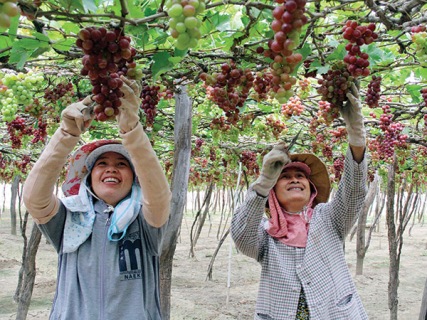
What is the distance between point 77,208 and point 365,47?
4.94 ft

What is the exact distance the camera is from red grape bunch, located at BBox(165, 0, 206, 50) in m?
1.01

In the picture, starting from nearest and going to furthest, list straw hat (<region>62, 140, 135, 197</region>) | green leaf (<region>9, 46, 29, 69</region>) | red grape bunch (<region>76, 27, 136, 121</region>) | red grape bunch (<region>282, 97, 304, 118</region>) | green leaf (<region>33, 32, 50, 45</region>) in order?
red grape bunch (<region>76, 27, 136, 121</region>) < green leaf (<region>33, 32, 50, 45</region>) < green leaf (<region>9, 46, 29, 69</region>) < straw hat (<region>62, 140, 135, 197</region>) < red grape bunch (<region>282, 97, 304, 118</region>)

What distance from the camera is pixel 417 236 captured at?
1645cm

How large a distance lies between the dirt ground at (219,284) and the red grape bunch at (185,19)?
5.24m

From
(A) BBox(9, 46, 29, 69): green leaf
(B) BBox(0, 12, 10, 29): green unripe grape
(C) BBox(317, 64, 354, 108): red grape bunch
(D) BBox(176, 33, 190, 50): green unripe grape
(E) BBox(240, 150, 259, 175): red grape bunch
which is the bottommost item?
(B) BBox(0, 12, 10, 29): green unripe grape

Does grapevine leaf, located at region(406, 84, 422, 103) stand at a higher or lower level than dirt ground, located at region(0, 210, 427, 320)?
higher

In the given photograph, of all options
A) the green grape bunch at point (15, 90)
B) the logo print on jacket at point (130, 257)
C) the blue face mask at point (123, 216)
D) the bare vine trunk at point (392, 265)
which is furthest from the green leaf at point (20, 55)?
the bare vine trunk at point (392, 265)

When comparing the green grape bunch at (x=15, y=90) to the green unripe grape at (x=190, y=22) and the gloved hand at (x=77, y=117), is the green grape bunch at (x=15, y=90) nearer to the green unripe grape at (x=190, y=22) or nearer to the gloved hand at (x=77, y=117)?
the gloved hand at (x=77, y=117)

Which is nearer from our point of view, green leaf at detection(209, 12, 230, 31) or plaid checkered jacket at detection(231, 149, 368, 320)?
green leaf at detection(209, 12, 230, 31)

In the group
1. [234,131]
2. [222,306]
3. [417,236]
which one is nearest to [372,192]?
[222,306]

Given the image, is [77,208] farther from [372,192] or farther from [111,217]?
[372,192]

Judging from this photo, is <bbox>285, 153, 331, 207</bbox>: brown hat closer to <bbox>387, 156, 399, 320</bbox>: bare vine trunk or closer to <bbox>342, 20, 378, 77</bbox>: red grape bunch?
<bbox>342, 20, 378, 77</bbox>: red grape bunch

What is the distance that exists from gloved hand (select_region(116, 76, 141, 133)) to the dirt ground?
4623mm

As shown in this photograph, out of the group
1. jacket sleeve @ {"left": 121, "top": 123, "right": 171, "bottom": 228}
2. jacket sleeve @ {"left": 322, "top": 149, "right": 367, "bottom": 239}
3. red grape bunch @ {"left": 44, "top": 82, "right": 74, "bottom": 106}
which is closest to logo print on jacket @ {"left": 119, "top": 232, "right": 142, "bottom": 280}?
jacket sleeve @ {"left": 121, "top": 123, "right": 171, "bottom": 228}
